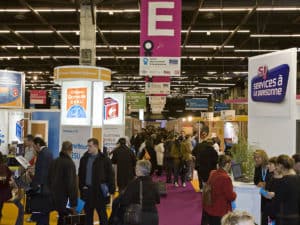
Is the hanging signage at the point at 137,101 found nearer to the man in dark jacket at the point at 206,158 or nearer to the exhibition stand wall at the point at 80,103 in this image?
the man in dark jacket at the point at 206,158

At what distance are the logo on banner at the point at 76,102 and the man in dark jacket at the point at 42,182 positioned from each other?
1529 mm

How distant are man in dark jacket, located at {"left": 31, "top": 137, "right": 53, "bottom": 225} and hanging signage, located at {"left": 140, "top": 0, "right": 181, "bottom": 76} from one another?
6.65 ft

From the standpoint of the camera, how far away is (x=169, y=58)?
722cm

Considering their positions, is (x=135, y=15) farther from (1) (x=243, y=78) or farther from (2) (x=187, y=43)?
(1) (x=243, y=78)

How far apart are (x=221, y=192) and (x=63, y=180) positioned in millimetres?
1941

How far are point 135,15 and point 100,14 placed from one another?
108 centimetres

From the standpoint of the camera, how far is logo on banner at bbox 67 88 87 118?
7.74m

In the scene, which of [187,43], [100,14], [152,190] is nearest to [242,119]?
[187,43]

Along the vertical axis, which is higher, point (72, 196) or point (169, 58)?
point (169, 58)

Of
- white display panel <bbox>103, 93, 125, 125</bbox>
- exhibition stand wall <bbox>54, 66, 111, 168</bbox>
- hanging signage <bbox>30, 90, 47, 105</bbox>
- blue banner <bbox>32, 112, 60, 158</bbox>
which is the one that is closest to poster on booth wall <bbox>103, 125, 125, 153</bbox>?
white display panel <bbox>103, 93, 125, 125</bbox>

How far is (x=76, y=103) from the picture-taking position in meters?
7.84

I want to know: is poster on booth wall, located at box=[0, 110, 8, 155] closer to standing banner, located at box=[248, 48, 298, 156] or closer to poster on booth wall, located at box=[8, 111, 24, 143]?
poster on booth wall, located at box=[8, 111, 24, 143]

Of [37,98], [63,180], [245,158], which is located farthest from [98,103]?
[37,98]

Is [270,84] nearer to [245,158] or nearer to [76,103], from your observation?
[245,158]
